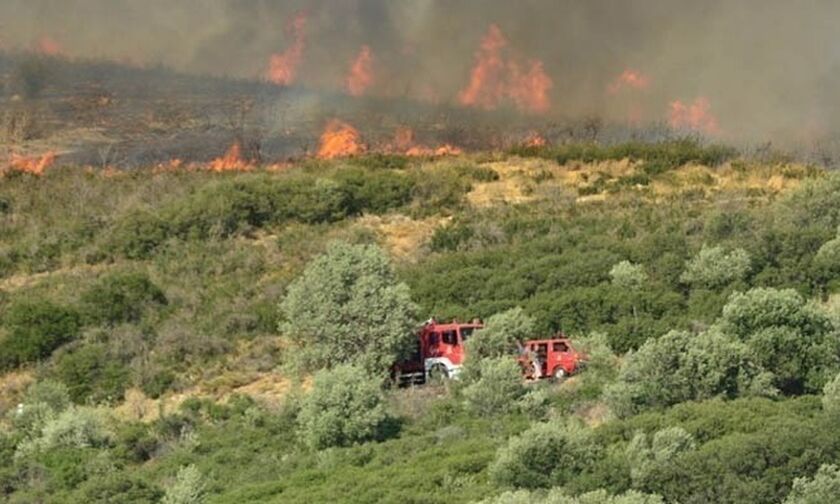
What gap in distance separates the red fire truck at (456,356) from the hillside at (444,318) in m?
0.61

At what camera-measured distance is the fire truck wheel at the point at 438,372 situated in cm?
5856

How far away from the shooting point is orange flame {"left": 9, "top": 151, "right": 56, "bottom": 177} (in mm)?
90375

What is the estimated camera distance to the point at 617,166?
293 ft

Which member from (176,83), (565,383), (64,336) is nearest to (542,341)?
(565,383)

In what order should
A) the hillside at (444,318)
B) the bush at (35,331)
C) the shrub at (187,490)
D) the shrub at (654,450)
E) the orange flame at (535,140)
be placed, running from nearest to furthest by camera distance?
the shrub at (654,450), the hillside at (444,318), the shrub at (187,490), the bush at (35,331), the orange flame at (535,140)

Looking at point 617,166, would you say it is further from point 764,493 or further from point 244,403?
point 764,493

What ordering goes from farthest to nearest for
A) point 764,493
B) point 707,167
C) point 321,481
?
1. point 707,167
2. point 321,481
3. point 764,493

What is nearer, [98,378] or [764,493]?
[764,493]

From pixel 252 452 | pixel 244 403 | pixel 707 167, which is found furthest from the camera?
pixel 707 167

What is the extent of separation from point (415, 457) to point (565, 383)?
308 inches

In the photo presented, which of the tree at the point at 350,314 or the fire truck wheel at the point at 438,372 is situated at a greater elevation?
the tree at the point at 350,314

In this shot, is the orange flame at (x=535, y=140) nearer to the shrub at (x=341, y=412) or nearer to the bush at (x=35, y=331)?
the bush at (x=35, y=331)

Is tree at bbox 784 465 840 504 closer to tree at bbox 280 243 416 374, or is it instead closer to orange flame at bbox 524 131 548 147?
tree at bbox 280 243 416 374

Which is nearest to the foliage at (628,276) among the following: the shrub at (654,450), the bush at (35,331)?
the bush at (35,331)
